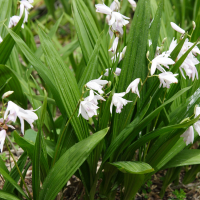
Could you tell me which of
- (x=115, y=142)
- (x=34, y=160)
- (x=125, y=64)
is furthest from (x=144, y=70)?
(x=34, y=160)

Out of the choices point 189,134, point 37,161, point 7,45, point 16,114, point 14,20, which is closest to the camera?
point 16,114

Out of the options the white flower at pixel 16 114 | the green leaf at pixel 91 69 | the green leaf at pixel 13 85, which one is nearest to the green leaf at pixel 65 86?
the green leaf at pixel 91 69

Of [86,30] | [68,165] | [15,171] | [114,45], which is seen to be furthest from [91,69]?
[15,171]

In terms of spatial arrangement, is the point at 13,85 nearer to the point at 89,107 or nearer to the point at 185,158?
the point at 89,107

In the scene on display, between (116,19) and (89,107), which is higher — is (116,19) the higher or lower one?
the higher one

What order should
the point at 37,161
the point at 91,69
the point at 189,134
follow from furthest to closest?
the point at 91,69 < the point at 189,134 < the point at 37,161

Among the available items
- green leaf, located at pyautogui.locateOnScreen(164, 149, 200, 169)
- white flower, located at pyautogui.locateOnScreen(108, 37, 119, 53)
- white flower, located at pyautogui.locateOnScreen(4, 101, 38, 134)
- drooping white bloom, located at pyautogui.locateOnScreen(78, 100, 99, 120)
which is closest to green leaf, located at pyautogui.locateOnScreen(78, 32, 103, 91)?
white flower, located at pyautogui.locateOnScreen(108, 37, 119, 53)

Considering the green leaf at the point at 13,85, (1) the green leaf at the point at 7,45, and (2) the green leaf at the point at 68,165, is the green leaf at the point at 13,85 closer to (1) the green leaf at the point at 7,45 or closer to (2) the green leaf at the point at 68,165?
(1) the green leaf at the point at 7,45
